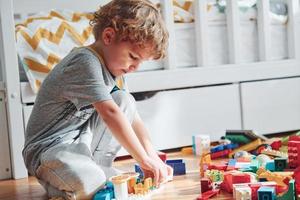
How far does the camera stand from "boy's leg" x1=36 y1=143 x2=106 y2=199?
3.76ft

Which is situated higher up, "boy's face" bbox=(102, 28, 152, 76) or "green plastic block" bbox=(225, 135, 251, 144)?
"boy's face" bbox=(102, 28, 152, 76)

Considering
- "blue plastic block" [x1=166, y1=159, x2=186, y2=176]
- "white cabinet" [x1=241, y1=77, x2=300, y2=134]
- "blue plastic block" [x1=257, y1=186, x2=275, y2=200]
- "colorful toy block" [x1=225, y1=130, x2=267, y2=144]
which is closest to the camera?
"blue plastic block" [x1=257, y1=186, x2=275, y2=200]

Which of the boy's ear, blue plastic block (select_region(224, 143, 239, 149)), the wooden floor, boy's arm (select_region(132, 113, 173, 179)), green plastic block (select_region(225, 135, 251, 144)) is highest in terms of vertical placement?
the boy's ear

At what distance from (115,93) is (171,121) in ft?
1.57

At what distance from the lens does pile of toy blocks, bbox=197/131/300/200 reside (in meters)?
1.07

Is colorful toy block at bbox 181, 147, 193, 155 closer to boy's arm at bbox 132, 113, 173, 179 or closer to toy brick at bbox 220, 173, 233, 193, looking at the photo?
boy's arm at bbox 132, 113, 173, 179

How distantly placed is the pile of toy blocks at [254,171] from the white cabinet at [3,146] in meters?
0.59

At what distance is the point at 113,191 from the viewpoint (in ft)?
3.79

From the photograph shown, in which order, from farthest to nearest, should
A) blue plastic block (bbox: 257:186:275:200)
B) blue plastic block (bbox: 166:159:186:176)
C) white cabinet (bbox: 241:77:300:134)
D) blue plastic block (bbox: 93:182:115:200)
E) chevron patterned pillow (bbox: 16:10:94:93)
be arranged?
white cabinet (bbox: 241:77:300:134)
chevron patterned pillow (bbox: 16:10:94:93)
blue plastic block (bbox: 166:159:186:176)
blue plastic block (bbox: 93:182:115:200)
blue plastic block (bbox: 257:186:275:200)

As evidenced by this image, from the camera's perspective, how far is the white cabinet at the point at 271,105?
6.13 feet

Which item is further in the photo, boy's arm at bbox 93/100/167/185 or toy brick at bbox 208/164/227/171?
toy brick at bbox 208/164/227/171

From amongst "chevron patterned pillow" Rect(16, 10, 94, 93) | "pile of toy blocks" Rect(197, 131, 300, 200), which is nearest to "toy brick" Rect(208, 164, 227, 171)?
"pile of toy blocks" Rect(197, 131, 300, 200)

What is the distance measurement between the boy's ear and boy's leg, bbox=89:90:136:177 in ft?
0.51

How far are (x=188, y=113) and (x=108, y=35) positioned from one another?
650 millimetres
